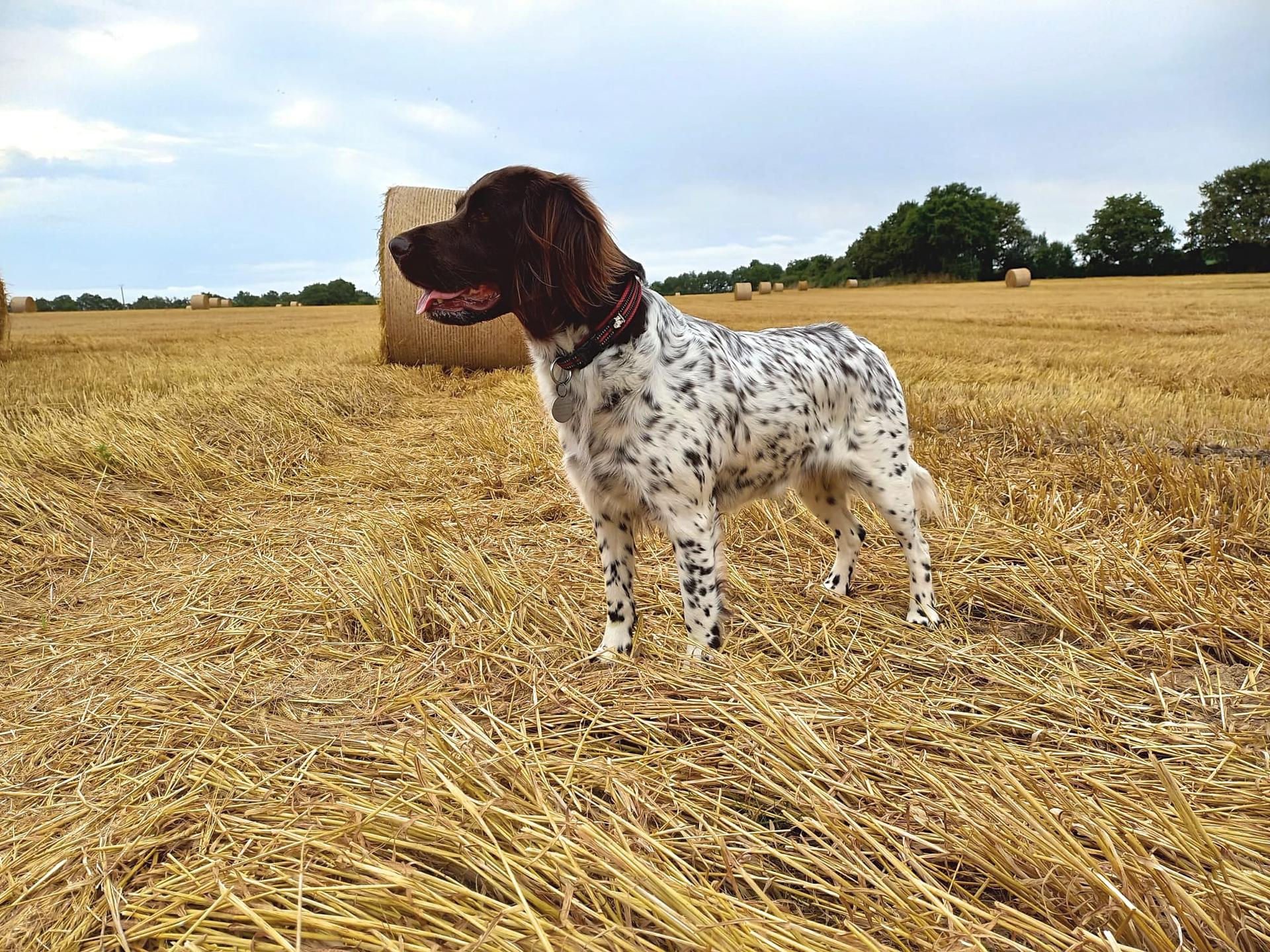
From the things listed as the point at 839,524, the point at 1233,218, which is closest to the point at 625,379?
the point at 839,524

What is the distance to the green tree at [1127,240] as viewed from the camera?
125ft

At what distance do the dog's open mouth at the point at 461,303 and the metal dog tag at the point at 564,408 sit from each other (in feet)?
1.14

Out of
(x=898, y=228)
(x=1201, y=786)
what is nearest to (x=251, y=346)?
(x=1201, y=786)

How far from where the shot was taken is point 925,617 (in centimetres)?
313

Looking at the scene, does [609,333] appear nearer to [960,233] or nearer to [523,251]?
[523,251]

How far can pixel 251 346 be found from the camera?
1301 centimetres

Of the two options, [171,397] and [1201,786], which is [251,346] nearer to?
[171,397]

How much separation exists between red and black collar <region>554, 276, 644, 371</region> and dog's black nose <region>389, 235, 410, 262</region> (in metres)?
0.57

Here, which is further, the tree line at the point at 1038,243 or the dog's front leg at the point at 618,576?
the tree line at the point at 1038,243

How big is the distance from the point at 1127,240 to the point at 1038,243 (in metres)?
7.39

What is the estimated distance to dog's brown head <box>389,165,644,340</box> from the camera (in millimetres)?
2471

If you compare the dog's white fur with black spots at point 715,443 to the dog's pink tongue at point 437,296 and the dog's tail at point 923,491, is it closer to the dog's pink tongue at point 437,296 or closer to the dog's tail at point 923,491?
the dog's tail at point 923,491

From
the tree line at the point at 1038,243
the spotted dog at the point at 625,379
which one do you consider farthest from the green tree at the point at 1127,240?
the spotted dog at the point at 625,379

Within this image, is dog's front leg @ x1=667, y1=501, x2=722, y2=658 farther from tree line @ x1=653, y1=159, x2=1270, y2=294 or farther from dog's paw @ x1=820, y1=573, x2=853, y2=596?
tree line @ x1=653, y1=159, x2=1270, y2=294
